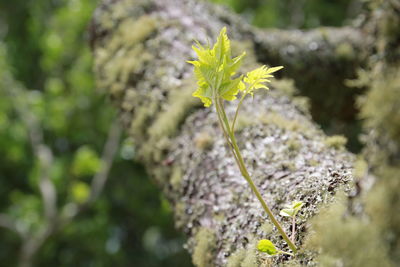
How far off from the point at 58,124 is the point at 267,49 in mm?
5807

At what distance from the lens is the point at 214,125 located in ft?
6.33

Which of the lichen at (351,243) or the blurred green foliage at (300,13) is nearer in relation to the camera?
the lichen at (351,243)

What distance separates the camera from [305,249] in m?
1.08

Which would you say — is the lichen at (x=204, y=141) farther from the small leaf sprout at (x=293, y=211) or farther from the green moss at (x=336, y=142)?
the small leaf sprout at (x=293, y=211)

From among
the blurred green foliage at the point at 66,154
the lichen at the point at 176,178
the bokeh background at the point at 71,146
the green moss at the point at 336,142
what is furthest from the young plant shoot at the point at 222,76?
the blurred green foliage at the point at 66,154

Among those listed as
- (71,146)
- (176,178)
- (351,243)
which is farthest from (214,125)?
(71,146)

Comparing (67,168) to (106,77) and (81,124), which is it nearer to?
(81,124)

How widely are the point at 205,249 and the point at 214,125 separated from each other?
0.57 m

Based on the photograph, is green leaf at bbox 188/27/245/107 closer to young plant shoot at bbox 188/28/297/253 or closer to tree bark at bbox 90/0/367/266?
young plant shoot at bbox 188/28/297/253

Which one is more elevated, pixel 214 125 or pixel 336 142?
pixel 214 125

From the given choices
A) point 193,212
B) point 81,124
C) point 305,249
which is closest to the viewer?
point 305,249

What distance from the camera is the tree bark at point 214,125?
1441 millimetres

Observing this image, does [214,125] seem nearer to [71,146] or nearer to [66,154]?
[66,154]

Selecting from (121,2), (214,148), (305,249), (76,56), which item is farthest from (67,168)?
(305,249)
